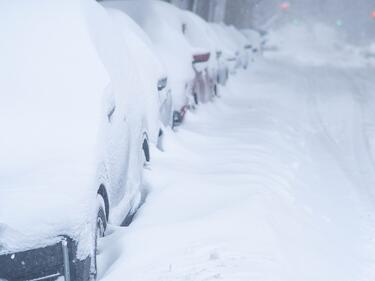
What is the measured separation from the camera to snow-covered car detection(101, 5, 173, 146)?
566cm

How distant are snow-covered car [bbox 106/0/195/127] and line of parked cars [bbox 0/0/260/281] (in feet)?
7.10

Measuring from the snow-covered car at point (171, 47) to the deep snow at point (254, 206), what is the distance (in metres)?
0.49

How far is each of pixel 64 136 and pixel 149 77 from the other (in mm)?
2761

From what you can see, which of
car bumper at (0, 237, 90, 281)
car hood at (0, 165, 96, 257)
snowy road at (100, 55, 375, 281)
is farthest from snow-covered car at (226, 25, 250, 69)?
car bumper at (0, 237, 90, 281)

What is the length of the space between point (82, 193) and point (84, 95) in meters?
0.90

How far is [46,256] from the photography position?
8.74ft

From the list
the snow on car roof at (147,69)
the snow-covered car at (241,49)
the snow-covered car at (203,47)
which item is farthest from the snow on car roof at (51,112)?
the snow-covered car at (241,49)

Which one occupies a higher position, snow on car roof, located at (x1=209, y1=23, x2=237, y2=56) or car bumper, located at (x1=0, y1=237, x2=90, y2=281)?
snow on car roof, located at (x1=209, y1=23, x2=237, y2=56)

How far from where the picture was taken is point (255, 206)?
4625mm

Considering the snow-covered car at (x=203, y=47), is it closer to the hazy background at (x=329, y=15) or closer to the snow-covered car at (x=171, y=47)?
the snow-covered car at (x=171, y=47)

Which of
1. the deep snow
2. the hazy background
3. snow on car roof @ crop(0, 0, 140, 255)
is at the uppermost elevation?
the hazy background

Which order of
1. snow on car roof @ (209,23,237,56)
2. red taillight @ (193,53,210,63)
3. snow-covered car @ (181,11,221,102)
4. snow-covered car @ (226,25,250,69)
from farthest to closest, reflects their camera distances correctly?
1. snow-covered car @ (226,25,250,69)
2. snow on car roof @ (209,23,237,56)
3. snow-covered car @ (181,11,221,102)
4. red taillight @ (193,53,210,63)

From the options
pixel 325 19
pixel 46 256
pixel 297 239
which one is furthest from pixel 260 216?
pixel 325 19

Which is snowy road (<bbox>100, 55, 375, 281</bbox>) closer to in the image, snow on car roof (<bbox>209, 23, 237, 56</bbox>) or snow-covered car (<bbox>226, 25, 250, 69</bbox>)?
snow on car roof (<bbox>209, 23, 237, 56</bbox>)
